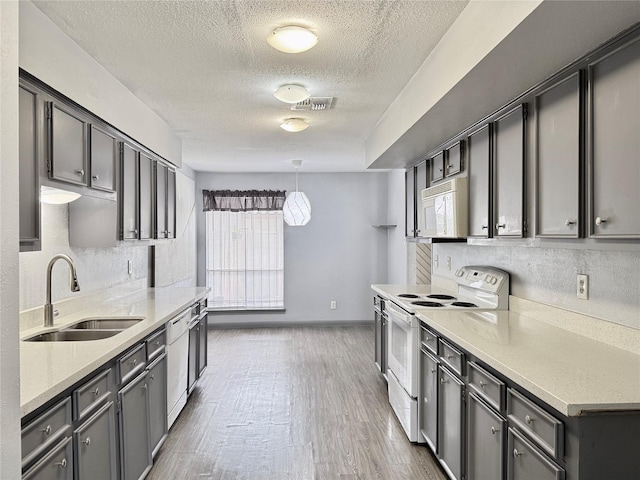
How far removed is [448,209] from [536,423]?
5.94 ft

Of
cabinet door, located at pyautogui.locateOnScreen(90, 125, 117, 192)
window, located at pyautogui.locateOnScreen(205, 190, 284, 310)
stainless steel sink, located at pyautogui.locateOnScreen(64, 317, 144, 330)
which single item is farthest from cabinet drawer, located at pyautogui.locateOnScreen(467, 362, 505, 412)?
window, located at pyautogui.locateOnScreen(205, 190, 284, 310)

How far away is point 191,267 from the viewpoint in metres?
6.87

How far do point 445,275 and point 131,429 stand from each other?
304 cm

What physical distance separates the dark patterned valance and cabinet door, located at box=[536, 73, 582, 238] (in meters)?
5.36

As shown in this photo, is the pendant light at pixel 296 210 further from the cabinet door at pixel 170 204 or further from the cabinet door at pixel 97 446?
the cabinet door at pixel 97 446

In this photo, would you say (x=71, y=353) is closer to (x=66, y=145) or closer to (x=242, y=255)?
(x=66, y=145)

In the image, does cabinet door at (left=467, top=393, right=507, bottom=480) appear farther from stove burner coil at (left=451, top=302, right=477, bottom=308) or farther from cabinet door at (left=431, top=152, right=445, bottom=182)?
cabinet door at (left=431, top=152, right=445, bottom=182)

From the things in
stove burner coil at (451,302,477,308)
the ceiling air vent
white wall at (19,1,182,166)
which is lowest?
stove burner coil at (451,302,477,308)

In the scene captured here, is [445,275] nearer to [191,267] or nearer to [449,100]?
[449,100]

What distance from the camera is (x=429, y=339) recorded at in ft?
9.54

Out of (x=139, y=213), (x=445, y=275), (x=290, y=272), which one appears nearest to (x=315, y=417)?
(x=445, y=275)

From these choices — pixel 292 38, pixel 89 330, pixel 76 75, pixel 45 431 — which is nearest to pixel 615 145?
pixel 292 38

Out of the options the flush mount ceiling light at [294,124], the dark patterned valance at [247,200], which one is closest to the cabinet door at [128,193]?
the flush mount ceiling light at [294,124]

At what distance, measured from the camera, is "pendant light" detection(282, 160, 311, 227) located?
6965 millimetres
